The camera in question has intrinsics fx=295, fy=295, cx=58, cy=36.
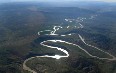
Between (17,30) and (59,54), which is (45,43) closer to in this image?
(59,54)

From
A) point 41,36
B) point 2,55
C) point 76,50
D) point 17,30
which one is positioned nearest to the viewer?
point 2,55

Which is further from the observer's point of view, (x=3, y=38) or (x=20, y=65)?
(x=3, y=38)

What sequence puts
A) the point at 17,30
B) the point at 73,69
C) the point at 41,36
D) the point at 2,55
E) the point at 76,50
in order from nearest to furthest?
the point at 73,69 → the point at 2,55 → the point at 76,50 → the point at 41,36 → the point at 17,30

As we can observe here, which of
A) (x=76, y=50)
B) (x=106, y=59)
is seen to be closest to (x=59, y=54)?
(x=76, y=50)

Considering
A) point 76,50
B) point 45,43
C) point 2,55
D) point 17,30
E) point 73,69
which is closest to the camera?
point 73,69

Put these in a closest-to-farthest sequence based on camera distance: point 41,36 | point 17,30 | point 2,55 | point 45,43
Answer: point 2,55
point 45,43
point 41,36
point 17,30

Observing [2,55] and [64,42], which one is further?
[64,42]

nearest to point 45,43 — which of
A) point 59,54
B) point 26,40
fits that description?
point 26,40

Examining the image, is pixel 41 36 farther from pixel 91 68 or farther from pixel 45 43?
pixel 91 68
